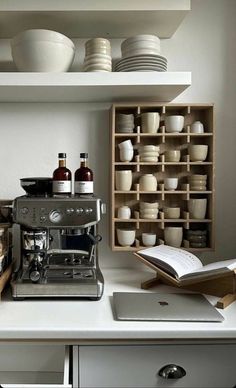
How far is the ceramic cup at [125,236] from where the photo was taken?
1491 millimetres

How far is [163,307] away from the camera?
108 cm

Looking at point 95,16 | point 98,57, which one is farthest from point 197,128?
point 95,16

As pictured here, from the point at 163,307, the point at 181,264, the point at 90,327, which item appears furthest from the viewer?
the point at 181,264

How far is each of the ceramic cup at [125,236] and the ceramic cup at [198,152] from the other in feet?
1.40

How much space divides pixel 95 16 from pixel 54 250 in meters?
0.97

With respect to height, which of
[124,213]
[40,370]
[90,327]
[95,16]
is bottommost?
[40,370]

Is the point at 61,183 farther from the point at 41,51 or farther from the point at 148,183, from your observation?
the point at 41,51

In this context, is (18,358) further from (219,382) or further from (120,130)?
(120,130)

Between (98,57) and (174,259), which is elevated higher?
(98,57)

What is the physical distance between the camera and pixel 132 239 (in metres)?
1.50

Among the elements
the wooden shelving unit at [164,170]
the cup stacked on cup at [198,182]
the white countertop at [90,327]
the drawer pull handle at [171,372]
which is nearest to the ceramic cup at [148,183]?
the wooden shelving unit at [164,170]

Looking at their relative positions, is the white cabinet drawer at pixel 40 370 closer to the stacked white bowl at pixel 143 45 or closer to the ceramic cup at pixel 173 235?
the ceramic cup at pixel 173 235

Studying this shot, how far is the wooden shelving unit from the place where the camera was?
58.4 inches

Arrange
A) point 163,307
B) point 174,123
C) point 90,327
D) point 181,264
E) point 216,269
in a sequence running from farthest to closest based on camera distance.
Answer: point 174,123
point 181,264
point 216,269
point 163,307
point 90,327
